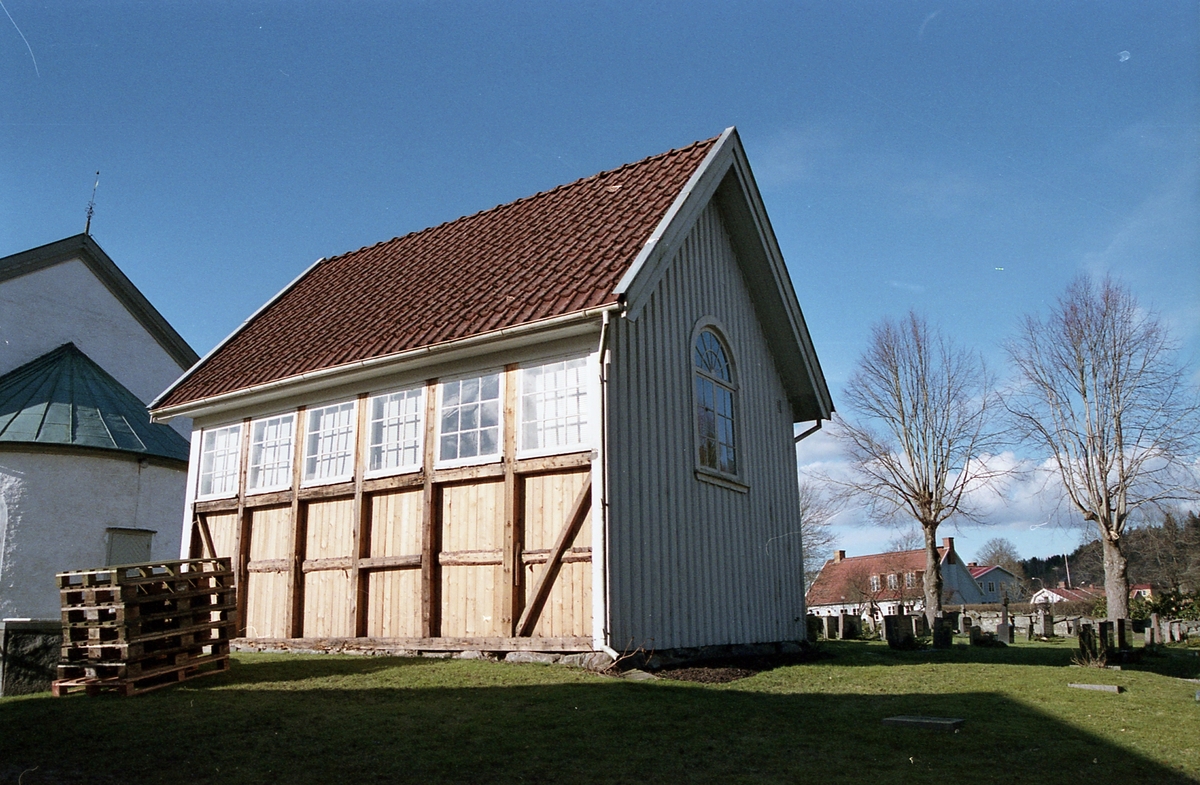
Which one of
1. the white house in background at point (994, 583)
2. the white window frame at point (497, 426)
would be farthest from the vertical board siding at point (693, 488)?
the white house in background at point (994, 583)

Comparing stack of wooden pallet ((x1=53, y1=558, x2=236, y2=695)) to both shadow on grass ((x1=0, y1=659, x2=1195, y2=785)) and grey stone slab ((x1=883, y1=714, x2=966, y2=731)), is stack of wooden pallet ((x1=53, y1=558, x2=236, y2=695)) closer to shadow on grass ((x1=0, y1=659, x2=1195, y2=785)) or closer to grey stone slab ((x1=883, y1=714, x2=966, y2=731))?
shadow on grass ((x1=0, y1=659, x2=1195, y2=785))

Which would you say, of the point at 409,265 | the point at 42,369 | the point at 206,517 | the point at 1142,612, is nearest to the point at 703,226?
the point at 409,265

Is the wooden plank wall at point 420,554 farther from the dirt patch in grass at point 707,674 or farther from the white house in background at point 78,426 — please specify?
the white house in background at point 78,426

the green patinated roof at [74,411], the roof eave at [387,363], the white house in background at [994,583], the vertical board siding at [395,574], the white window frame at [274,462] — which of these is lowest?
the white house in background at [994,583]

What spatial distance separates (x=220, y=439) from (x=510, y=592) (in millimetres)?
7312

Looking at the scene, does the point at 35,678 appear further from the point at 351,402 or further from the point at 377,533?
the point at 351,402

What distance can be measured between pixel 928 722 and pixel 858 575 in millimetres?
59252

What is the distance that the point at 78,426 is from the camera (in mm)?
20125

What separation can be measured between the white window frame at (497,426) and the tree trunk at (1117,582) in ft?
75.1

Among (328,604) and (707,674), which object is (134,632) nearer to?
(328,604)

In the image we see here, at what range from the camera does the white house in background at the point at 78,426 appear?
61.4ft

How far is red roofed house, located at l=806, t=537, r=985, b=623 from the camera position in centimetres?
5834

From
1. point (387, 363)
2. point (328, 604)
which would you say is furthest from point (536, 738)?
point (328, 604)

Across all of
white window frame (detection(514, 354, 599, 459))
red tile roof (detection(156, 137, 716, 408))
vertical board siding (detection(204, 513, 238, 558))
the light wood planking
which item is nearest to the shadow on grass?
the light wood planking
